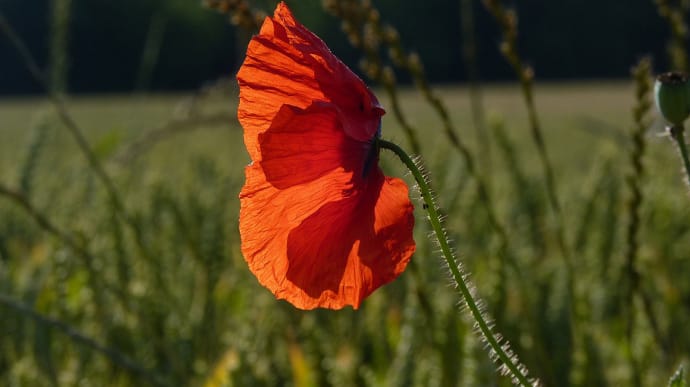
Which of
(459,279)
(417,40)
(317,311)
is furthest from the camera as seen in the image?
(417,40)

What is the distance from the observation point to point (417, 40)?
11562mm

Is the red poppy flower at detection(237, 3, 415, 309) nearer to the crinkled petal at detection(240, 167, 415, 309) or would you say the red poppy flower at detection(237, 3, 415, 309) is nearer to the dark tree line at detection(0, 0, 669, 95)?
the crinkled petal at detection(240, 167, 415, 309)

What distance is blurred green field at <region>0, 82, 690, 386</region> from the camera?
64 cm

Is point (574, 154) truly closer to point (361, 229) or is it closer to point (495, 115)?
point (495, 115)

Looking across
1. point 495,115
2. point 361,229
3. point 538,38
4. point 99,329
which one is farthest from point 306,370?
point 538,38

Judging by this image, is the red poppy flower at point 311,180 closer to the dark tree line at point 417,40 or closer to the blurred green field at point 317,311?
the blurred green field at point 317,311

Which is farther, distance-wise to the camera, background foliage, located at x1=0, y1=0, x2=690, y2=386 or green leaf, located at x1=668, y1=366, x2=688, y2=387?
background foliage, located at x1=0, y1=0, x2=690, y2=386

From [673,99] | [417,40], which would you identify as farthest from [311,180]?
[417,40]

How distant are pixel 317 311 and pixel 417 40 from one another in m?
10.9

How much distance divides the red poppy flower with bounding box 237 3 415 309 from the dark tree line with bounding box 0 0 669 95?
10612mm

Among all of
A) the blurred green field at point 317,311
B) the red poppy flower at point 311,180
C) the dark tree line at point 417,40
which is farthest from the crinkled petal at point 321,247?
the dark tree line at point 417,40

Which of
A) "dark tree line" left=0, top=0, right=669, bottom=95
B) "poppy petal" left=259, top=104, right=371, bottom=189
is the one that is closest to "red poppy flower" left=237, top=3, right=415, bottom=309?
"poppy petal" left=259, top=104, right=371, bottom=189

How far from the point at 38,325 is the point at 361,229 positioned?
38 cm

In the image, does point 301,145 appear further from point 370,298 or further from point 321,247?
point 370,298
